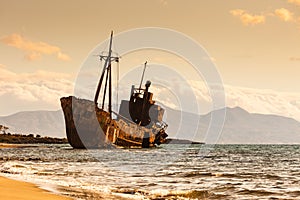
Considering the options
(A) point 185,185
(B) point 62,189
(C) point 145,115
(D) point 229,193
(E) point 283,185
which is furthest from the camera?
(C) point 145,115

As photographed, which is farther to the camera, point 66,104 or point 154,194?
point 66,104

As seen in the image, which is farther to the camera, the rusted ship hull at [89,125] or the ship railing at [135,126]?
the ship railing at [135,126]

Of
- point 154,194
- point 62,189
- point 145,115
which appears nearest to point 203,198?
point 154,194

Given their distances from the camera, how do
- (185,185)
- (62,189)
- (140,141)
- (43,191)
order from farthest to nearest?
(140,141), (185,185), (62,189), (43,191)

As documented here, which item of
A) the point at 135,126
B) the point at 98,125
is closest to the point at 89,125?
the point at 98,125

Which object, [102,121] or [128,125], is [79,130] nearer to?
[102,121]

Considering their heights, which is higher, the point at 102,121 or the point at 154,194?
the point at 102,121

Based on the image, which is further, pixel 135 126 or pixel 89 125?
pixel 135 126

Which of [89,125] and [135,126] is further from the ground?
[135,126]

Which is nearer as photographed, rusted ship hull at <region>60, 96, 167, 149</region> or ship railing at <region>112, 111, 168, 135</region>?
rusted ship hull at <region>60, 96, 167, 149</region>

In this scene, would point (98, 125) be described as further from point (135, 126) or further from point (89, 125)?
point (135, 126)

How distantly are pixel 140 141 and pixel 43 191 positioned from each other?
8620 centimetres

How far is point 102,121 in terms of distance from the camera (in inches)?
3332

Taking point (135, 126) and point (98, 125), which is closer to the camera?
point (98, 125)
